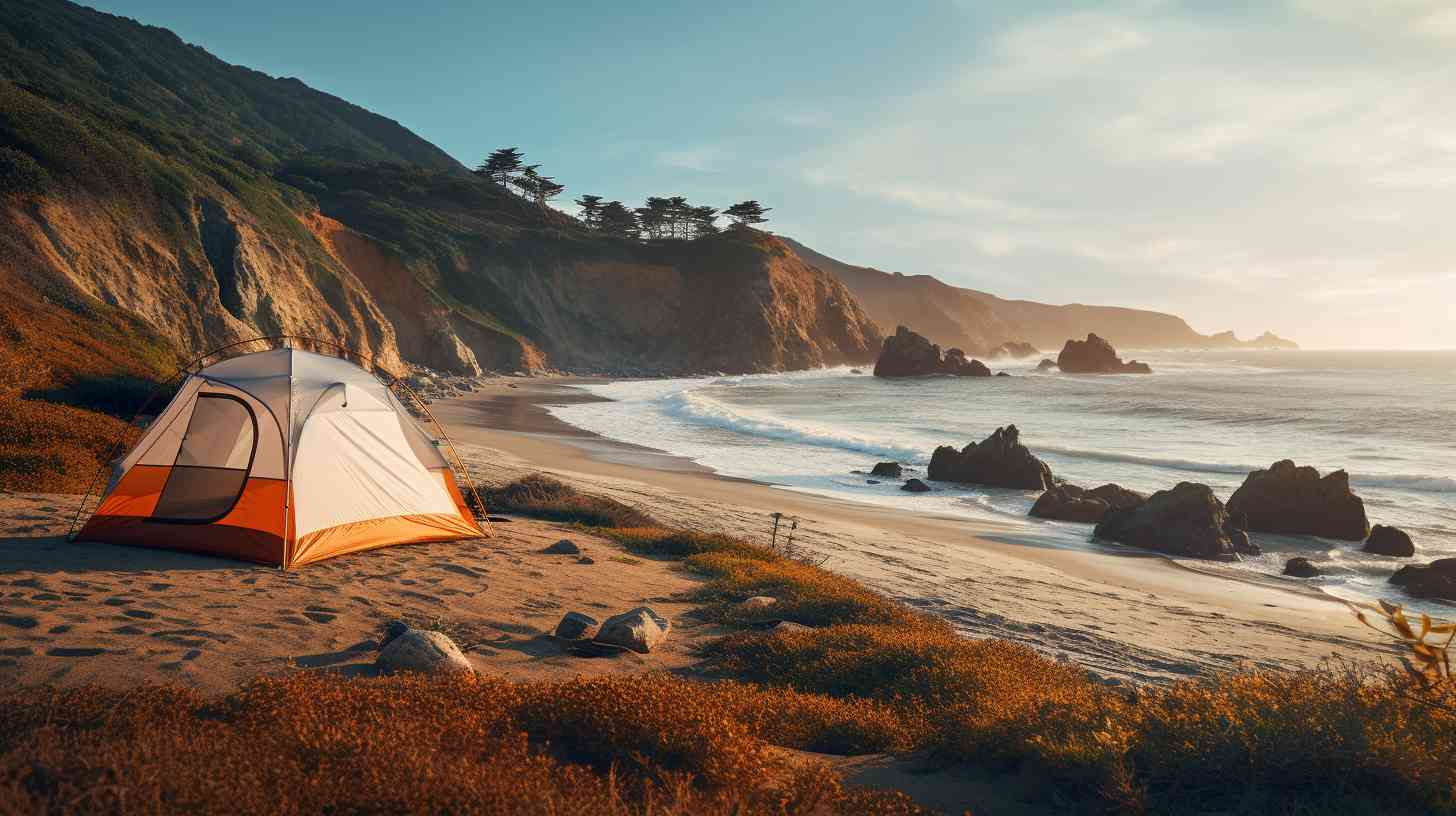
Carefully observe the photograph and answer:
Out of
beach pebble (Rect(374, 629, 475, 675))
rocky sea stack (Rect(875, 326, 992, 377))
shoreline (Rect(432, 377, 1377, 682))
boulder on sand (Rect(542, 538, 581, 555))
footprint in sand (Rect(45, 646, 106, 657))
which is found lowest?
shoreline (Rect(432, 377, 1377, 682))

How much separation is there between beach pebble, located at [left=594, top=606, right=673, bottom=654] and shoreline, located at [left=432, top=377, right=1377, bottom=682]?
3973 millimetres

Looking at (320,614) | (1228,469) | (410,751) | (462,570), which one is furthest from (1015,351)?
(410,751)

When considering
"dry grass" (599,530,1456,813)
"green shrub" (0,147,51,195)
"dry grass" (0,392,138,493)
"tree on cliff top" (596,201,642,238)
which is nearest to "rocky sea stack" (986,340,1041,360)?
"tree on cliff top" (596,201,642,238)

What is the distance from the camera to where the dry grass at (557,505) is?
43.2ft

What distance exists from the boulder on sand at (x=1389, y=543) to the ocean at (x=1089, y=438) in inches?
14.0

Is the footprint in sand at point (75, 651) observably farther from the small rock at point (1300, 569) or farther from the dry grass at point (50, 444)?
the small rock at point (1300, 569)

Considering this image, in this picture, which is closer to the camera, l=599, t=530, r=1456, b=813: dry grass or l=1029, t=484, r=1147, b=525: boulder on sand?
l=599, t=530, r=1456, b=813: dry grass

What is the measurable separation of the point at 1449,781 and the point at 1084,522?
15.9 metres

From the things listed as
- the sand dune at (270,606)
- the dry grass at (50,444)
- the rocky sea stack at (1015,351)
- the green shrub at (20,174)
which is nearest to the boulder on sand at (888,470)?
the sand dune at (270,606)

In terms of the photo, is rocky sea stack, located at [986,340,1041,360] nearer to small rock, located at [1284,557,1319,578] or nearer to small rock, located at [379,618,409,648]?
small rock, located at [1284,557,1319,578]

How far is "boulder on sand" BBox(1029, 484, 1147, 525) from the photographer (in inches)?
739

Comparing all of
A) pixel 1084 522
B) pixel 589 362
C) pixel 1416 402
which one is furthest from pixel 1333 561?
pixel 589 362

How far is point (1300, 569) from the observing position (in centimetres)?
1453

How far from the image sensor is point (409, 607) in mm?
7605
